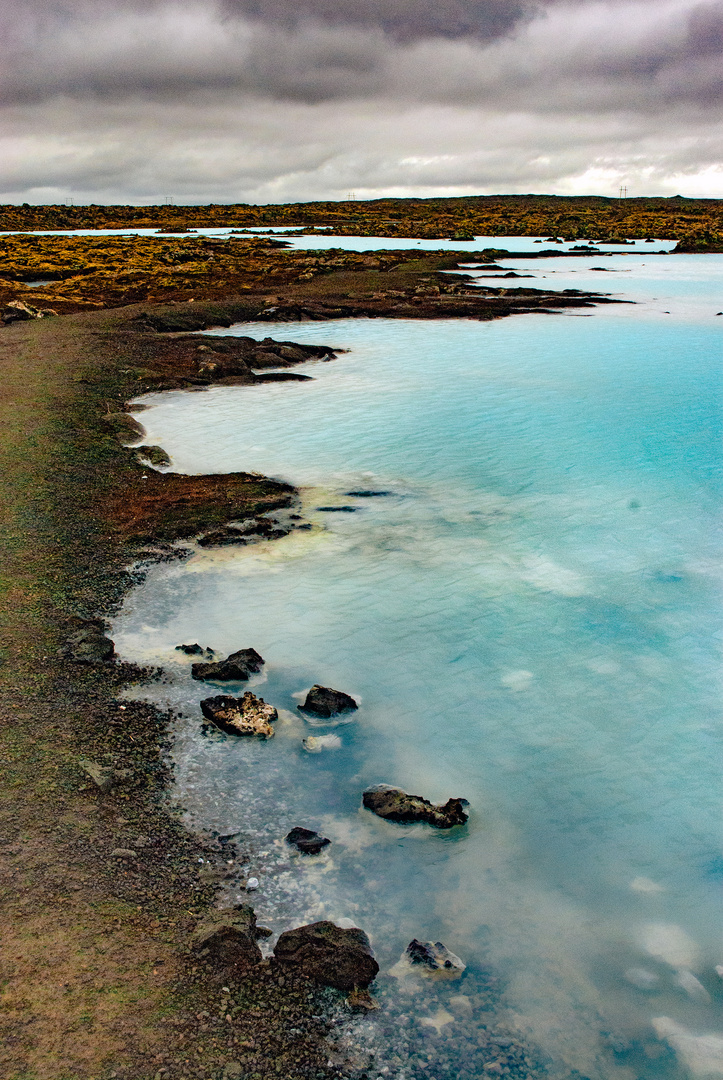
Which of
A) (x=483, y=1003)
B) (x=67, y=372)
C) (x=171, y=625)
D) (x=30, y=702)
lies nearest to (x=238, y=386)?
(x=67, y=372)

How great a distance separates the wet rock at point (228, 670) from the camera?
795 cm

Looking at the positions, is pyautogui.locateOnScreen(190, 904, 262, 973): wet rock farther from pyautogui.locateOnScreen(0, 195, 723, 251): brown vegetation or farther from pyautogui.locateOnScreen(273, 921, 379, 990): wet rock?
pyautogui.locateOnScreen(0, 195, 723, 251): brown vegetation

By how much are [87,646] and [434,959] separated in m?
4.60

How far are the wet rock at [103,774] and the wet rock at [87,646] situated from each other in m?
1.61

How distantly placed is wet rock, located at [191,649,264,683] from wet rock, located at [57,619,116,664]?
880mm

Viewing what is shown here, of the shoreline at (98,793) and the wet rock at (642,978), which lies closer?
the shoreline at (98,793)

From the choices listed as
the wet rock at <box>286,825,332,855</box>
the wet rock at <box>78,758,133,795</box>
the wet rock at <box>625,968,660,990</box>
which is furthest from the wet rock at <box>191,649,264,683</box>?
the wet rock at <box>625,968,660,990</box>

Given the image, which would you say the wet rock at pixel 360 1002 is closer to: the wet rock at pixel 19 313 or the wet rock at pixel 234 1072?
the wet rock at pixel 234 1072

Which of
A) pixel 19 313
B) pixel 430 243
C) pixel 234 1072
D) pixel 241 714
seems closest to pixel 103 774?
pixel 241 714

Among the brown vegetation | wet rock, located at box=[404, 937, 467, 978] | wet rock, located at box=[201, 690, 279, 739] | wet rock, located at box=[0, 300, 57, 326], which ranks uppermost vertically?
the brown vegetation

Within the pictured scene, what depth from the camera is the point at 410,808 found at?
6.32 metres

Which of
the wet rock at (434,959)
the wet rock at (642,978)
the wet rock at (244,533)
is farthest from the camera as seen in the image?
the wet rock at (244,533)

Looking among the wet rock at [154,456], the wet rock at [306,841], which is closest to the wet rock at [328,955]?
the wet rock at [306,841]

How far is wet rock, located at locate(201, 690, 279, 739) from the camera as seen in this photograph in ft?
23.5
